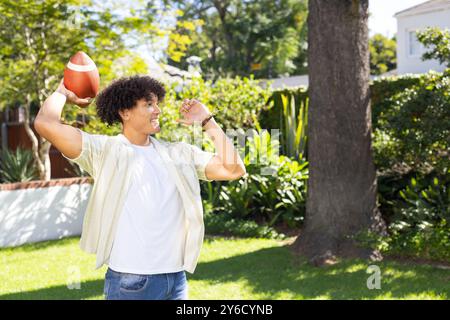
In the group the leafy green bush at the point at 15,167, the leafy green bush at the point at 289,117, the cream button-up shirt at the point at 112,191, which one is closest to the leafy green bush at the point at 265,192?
the leafy green bush at the point at 289,117

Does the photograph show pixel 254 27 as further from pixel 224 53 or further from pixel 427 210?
pixel 427 210

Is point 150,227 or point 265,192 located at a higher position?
point 150,227

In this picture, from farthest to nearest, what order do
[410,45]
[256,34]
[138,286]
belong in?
[256,34], [410,45], [138,286]

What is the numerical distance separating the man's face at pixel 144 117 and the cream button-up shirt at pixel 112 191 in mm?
105

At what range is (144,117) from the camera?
2945 millimetres

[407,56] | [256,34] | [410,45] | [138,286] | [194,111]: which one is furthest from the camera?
[256,34]

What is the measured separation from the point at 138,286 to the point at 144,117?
0.79 meters

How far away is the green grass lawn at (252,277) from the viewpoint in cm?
593

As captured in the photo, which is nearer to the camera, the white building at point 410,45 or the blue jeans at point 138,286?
the blue jeans at point 138,286

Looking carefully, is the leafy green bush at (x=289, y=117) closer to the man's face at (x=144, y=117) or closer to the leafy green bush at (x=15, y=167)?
the leafy green bush at (x=15, y=167)

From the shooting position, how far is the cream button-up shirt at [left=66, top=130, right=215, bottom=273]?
9.19 feet

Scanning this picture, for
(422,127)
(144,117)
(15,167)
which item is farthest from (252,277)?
(15,167)

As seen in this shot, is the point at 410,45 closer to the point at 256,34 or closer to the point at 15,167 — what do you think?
the point at 15,167
